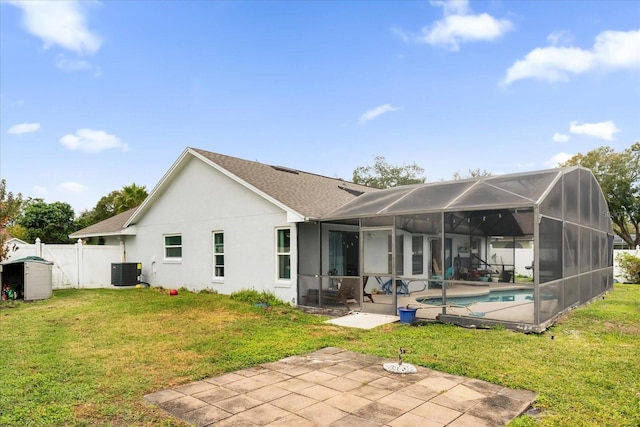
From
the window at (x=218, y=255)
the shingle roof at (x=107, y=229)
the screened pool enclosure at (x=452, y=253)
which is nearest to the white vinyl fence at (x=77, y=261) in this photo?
the shingle roof at (x=107, y=229)

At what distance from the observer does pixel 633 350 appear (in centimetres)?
678

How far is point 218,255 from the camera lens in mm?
13992

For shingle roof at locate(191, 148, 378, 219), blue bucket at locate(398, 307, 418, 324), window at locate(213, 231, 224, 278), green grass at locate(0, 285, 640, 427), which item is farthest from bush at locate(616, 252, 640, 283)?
window at locate(213, 231, 224, 278)

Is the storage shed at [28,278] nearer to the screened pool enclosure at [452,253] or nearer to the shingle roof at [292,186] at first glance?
the shingle roof at [292,186]

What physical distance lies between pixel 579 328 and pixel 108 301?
41.8 ft

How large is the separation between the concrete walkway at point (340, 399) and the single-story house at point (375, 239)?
389 cm

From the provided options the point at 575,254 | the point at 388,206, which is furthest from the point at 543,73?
the point at 388,206

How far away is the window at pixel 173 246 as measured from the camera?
15.6 m

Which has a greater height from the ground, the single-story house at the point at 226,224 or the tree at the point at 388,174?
the tree at the point at 388,174

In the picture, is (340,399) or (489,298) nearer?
(340,399)

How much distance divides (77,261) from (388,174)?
3187 cm

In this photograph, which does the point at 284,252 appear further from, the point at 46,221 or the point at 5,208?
the point at 46,221

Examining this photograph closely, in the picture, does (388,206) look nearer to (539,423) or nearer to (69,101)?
(539,423)

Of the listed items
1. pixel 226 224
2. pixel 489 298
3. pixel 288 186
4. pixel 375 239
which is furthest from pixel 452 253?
pixel 226 224
